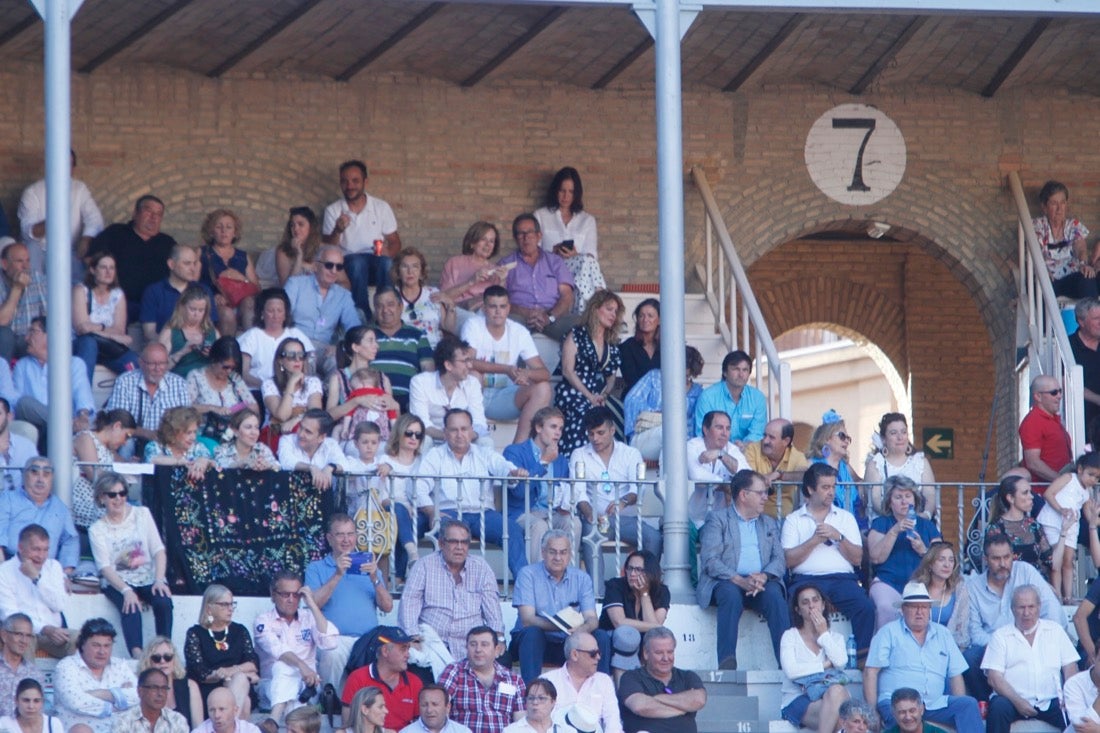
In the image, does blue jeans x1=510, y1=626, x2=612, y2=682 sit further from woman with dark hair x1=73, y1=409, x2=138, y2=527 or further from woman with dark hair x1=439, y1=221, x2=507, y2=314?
woman with dark hair x1=439, y1=221, x2=507, y2=314

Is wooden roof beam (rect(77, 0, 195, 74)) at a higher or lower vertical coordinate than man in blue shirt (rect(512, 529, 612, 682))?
higher

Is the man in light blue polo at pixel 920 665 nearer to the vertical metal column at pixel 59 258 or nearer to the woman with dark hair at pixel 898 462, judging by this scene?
the woman with dark hair at pixel 898 462

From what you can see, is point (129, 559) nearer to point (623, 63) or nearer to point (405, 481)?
point (405, 481)

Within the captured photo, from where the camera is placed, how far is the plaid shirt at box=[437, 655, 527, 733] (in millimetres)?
10586

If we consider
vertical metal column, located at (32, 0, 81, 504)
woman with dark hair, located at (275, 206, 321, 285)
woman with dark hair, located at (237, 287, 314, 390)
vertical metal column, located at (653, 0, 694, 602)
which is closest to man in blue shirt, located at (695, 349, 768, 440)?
vertical metal column, located at (653, 0, 694, 602)

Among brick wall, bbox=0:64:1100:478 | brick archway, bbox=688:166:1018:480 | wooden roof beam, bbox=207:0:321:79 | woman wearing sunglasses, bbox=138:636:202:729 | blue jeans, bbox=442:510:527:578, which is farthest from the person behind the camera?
brick archway, bbox=688:166:1018:480

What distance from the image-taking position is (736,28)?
15.6m

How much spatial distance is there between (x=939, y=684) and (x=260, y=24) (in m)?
6.87

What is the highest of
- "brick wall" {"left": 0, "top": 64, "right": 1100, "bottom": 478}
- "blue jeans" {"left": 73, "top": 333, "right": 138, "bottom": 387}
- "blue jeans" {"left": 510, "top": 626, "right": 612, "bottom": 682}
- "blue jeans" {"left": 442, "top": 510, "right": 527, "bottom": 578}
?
"brick wall" {"left": 0, "top": 64, "right": 1100, "bottom": 478}

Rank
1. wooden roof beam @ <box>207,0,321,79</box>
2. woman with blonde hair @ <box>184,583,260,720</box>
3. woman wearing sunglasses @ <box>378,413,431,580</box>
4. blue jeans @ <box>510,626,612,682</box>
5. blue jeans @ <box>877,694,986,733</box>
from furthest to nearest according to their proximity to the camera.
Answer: wooden roof beam @ <box>207,0,321,79</box> → woman wearing sunglasses @ <box>378,413,431,580</box> → blue jeans @ <box>510,626,612,682</box> → blue jeans @ <box>877,694,986,733</box> → woman with blonde hair @ <box>184,583,260,720</box>

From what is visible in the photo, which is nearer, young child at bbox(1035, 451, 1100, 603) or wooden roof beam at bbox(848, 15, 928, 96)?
young child at bbox(1035, 451, 1100, 603)

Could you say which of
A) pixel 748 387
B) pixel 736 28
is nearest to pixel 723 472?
pixel 748 387

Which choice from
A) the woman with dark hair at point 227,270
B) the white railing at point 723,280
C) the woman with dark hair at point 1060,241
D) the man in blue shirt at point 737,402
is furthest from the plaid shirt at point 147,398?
the woman with dark hair at point 1060,241

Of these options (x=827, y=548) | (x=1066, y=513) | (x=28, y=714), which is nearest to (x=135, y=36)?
(x=827, y=548)
